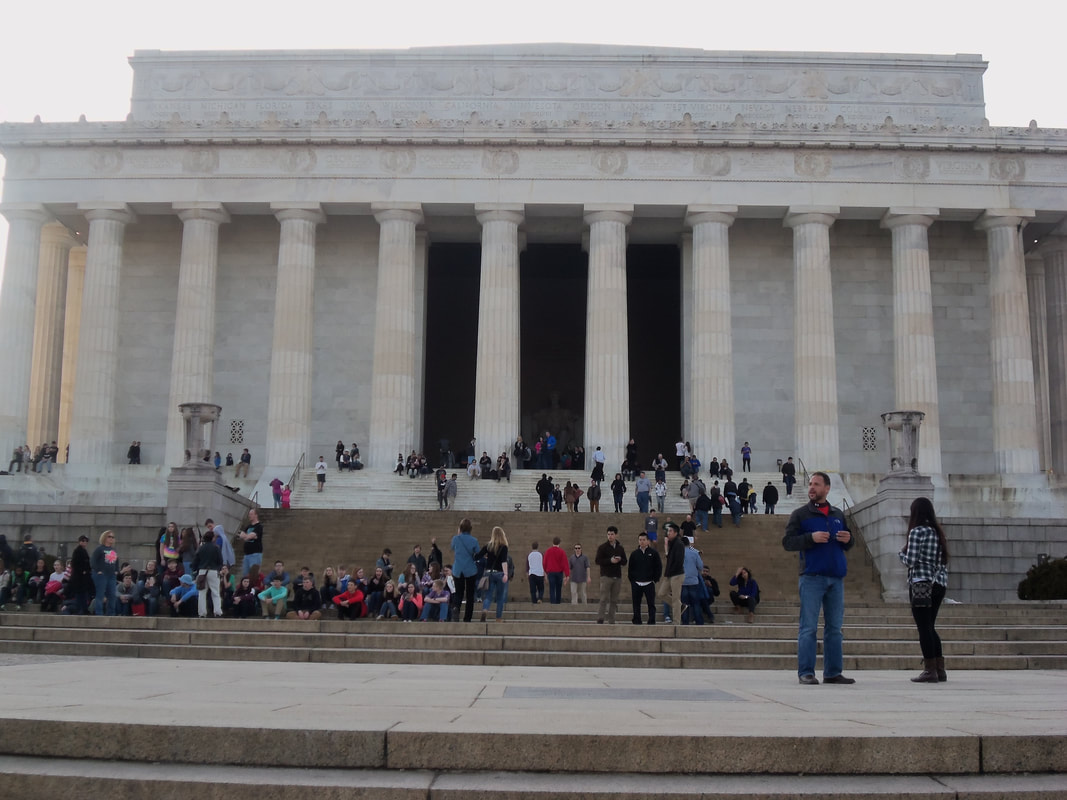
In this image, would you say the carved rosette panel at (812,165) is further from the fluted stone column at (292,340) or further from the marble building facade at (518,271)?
the fluted stone column at (292,340)

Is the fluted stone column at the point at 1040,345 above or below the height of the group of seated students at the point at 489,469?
above

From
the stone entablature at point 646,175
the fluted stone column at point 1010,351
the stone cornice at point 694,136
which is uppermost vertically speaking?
the stone cornice at point 694,136

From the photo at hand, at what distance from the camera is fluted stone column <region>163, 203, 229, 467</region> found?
150 feet

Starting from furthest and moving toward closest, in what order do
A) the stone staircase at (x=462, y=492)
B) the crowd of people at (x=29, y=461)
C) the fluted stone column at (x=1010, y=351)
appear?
the fluted stone column at (x=1010, y=351), the crowd of people at (x=29, y=461), the stone staircase at (x=462, y=492)

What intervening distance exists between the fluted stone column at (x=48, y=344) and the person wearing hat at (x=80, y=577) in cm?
2773

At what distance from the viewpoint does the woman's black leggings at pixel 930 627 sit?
12289mm

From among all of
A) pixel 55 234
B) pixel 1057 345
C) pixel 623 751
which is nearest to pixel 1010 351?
pixel 1057 345

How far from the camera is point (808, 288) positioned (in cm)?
4628

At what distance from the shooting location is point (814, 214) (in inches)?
1826

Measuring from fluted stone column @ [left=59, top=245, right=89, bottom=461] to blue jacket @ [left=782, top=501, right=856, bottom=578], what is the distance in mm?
44048

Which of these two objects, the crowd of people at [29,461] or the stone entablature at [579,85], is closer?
the crowd of people at [29,461]

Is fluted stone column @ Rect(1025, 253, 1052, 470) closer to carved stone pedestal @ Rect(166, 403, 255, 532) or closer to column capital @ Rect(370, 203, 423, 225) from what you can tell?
column capital @ Rect(370, 203, 423, 225)

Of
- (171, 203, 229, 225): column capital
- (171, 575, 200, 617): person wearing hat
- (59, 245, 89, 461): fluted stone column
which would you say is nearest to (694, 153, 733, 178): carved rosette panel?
(171, 203, 229, 225): column capital

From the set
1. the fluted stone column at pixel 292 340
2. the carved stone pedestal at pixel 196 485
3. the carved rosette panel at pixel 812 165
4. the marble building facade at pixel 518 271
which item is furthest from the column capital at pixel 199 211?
the carved rosette panel at pixel 812 165
